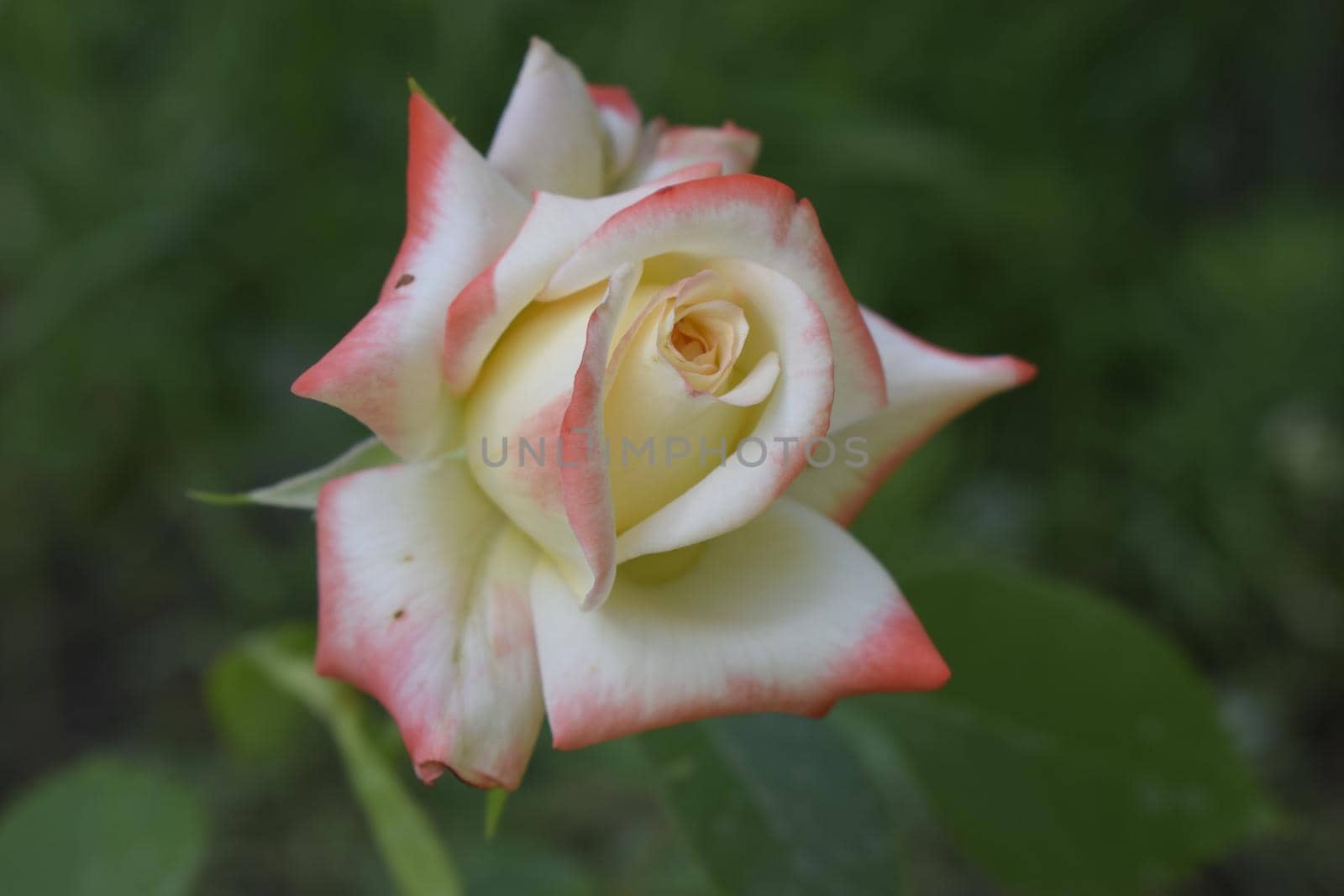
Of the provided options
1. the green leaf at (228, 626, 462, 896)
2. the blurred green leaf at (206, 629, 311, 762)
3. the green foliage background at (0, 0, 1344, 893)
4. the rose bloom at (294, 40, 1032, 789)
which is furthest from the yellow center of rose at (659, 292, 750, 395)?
the green foliage background at (0, 0, 1344, 893)

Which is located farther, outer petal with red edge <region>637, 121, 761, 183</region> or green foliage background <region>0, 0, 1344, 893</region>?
green foliage background <region>0, 0, 1344, 893</region>

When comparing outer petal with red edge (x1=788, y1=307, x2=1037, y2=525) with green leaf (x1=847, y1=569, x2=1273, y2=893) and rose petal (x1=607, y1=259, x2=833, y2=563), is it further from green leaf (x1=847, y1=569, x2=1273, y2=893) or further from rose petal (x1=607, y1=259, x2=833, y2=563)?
green leaf (x1=847, y1=569, x2=1273, y2=893)

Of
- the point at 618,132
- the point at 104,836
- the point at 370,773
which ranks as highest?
the point at 618,132

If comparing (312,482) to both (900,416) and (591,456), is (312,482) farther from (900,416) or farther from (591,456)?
(900,416)

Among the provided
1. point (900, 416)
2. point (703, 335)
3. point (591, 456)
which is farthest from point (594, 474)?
point (900, 416)

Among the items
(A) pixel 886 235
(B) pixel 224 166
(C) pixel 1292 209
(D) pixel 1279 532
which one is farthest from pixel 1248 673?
(B) pixel 224 166

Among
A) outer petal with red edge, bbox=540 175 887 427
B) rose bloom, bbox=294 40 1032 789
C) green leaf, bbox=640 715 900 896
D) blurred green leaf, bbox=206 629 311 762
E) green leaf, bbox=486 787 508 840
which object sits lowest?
blurred green leaf, bbox=206 629 311 762

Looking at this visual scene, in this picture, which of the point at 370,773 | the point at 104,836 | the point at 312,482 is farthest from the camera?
the point at 104,836

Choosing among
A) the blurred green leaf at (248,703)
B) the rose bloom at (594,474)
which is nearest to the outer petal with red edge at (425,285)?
the rose bloom at (594,474)
